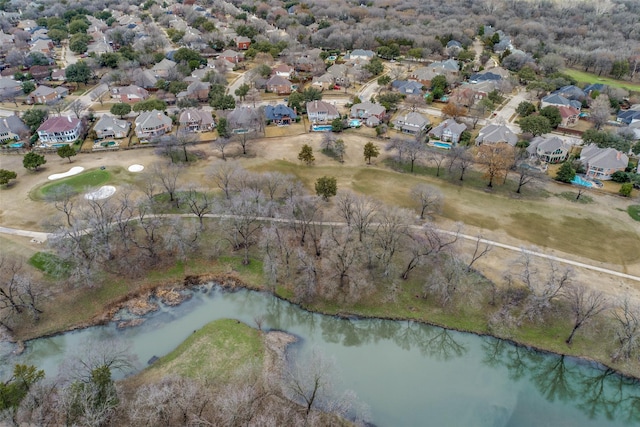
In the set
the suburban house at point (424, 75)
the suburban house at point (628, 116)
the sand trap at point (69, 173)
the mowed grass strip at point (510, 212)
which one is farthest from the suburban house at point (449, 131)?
the sand trap at point (69, 173)

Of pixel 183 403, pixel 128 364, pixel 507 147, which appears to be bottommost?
pixel 128 364

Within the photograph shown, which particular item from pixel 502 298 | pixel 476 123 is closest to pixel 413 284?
pixel 502 298

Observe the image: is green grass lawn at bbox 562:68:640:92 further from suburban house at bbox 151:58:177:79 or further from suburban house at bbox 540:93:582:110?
suburban house at bbox 151:58:177:79

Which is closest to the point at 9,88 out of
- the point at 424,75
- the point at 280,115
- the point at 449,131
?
the point at 280,115

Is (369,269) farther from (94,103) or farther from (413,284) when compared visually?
(94,103)

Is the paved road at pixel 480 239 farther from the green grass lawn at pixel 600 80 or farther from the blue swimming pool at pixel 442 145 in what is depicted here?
the green grass lawn at pixel 600 80

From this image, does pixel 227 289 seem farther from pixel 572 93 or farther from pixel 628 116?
pixel 572 93
